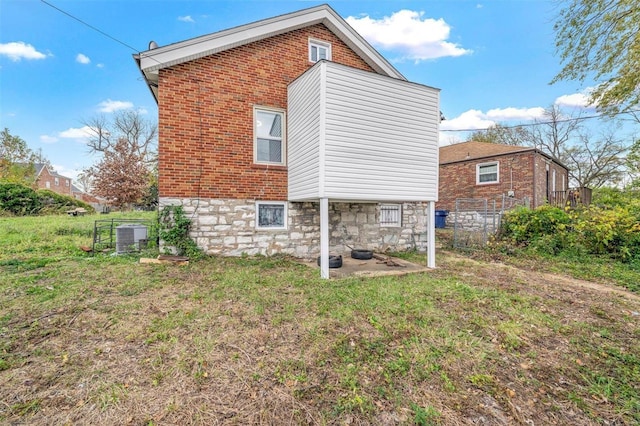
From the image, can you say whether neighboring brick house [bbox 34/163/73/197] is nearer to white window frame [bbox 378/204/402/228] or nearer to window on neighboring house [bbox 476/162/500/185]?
white window frame [bbox 378/204/402/228]

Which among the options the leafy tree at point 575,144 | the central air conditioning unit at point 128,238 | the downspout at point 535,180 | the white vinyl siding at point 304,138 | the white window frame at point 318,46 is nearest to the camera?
Result: the white vinyl siding at point 304,138

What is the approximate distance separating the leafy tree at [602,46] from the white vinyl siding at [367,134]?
5.76 meters

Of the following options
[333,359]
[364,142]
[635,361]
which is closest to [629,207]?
[635,361]

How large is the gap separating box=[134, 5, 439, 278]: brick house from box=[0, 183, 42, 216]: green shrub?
17.4 m

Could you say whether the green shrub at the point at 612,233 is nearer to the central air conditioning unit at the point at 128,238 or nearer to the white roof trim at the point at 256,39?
the white roof trim at the point at 256,39

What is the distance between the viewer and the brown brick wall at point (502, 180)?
13133mm

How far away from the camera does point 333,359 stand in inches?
109

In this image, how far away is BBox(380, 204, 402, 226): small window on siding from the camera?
344 inches

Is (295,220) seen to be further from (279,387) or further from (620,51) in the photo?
(620,51)

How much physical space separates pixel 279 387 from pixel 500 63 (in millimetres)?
17076

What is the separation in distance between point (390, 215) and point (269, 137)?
15.1ft

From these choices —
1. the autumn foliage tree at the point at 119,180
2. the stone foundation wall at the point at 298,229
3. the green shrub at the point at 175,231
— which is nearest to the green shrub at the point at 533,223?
the stone foundation wall at the point at 298,229

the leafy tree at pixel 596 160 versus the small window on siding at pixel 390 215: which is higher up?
the leafy tree at pixel 596 160

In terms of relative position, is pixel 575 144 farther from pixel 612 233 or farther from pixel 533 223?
pixel 612 233
